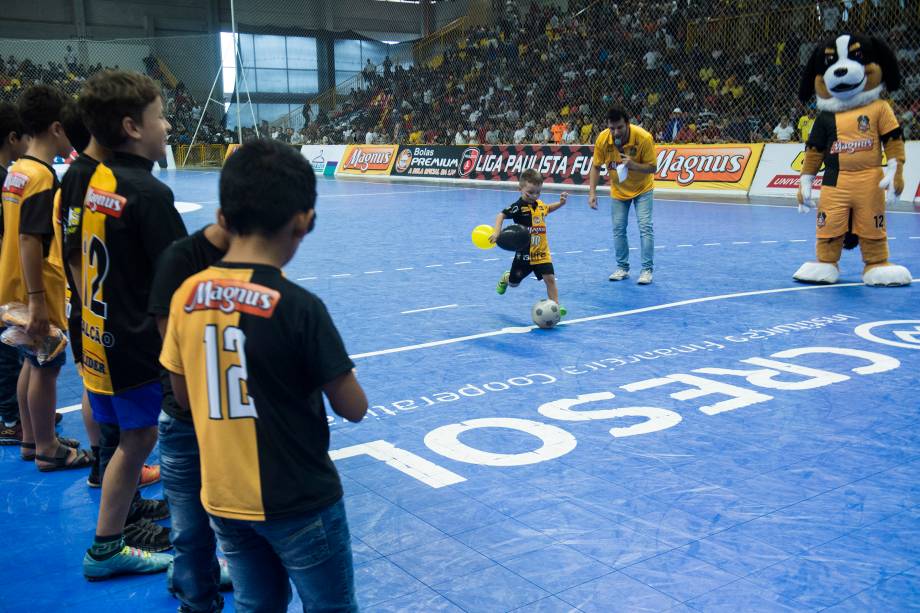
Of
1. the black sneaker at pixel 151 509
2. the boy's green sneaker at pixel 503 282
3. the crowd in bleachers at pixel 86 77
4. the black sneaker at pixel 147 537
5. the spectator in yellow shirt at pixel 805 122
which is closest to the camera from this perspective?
the black sneaker at pixel 147 537

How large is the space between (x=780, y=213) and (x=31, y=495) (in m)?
14.1

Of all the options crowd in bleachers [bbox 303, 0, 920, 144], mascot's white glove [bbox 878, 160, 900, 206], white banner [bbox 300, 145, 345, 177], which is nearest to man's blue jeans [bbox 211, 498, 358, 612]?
mascot's white glove [bbox 878, 160, 900, 206]

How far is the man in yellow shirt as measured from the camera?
29.8ft

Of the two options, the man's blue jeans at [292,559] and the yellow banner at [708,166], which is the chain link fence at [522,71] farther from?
the man's blue jeans at [292,559]

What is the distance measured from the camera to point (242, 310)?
2.00m

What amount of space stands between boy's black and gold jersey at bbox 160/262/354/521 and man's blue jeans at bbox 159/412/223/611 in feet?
1.85

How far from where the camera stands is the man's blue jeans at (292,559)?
82.8 inches

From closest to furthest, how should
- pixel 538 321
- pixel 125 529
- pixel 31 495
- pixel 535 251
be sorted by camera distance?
pixel 125 529 < pixel 31 495 < pixel 538 321 < pixel 535 251

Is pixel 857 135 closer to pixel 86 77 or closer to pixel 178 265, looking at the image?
pixel 178 265

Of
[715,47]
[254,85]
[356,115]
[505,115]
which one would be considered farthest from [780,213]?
[254,85]

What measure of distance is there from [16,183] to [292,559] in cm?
285

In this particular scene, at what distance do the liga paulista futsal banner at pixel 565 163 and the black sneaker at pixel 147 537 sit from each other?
16457 mm

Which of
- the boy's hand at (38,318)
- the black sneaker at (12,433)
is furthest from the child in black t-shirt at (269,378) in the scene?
the black sneaker at (12,433)

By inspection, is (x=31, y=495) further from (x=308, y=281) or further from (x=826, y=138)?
(x=826, y=138)
